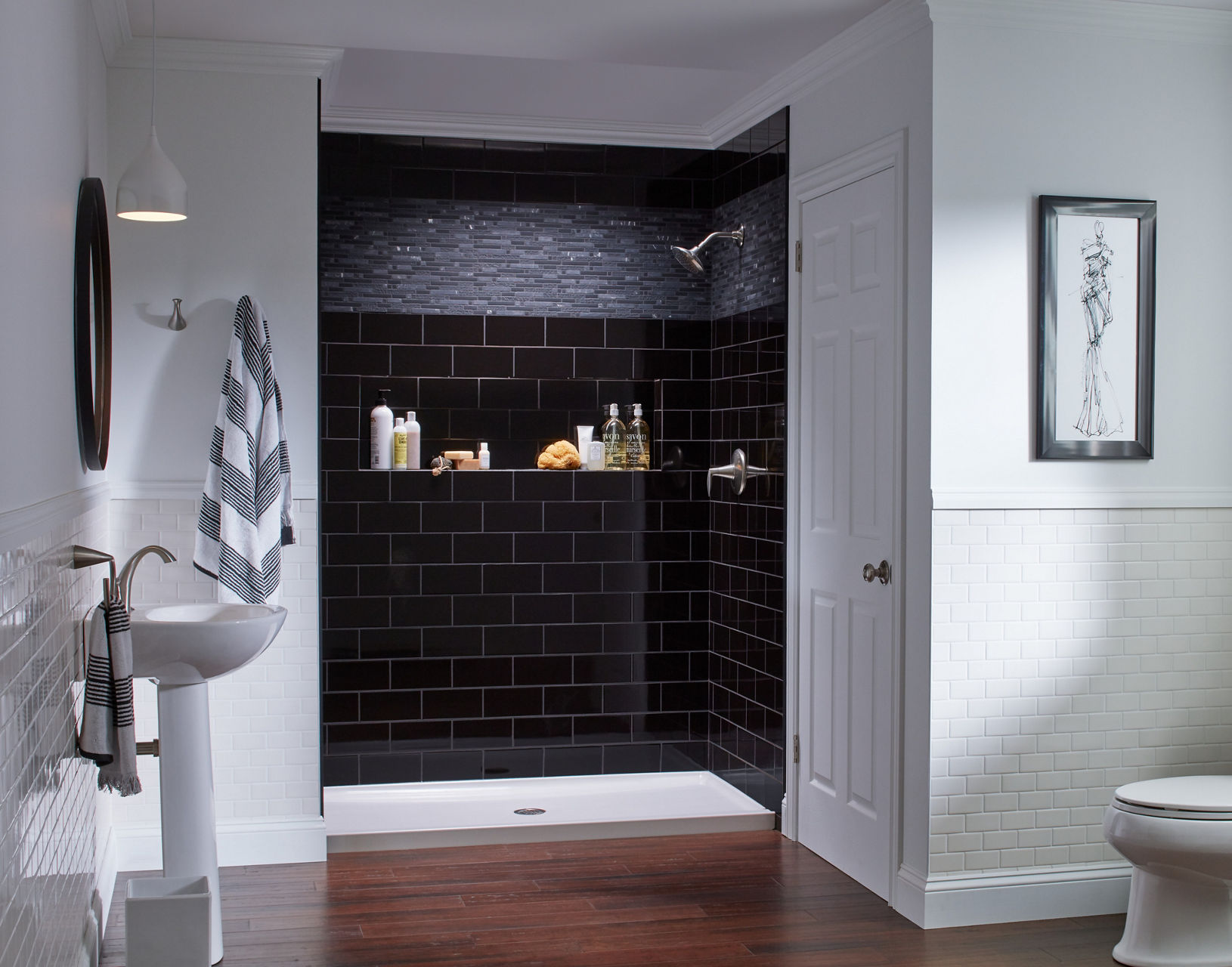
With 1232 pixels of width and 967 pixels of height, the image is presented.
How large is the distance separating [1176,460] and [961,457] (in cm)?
67

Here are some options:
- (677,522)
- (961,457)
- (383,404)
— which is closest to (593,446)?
(677,522)

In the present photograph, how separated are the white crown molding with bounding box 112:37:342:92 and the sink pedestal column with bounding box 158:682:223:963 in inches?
75.8

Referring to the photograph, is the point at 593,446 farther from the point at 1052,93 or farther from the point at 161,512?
the point at 1052,93

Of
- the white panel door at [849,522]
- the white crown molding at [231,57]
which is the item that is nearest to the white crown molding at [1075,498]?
the white panel door at [849,522]

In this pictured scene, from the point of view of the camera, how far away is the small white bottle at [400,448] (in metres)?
4.68

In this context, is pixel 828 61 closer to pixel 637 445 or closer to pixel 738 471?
pixel 738 471

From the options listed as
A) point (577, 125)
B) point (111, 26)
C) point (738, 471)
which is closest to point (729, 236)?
point (577, 125)

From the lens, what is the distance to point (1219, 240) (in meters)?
3.49

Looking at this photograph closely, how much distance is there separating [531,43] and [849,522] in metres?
1.72

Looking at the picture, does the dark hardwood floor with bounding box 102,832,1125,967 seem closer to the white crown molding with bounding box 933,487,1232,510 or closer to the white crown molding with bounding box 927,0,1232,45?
the white crown molding with bounding box 933,487,1232,510

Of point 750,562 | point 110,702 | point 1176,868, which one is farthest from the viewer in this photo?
point 750,562

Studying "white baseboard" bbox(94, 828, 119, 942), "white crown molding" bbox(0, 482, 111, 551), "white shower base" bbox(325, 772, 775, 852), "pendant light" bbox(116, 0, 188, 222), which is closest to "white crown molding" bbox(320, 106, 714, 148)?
"pendant light" bbox(116, 0, 188, 222)

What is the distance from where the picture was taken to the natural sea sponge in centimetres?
486

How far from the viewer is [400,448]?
469 cm
